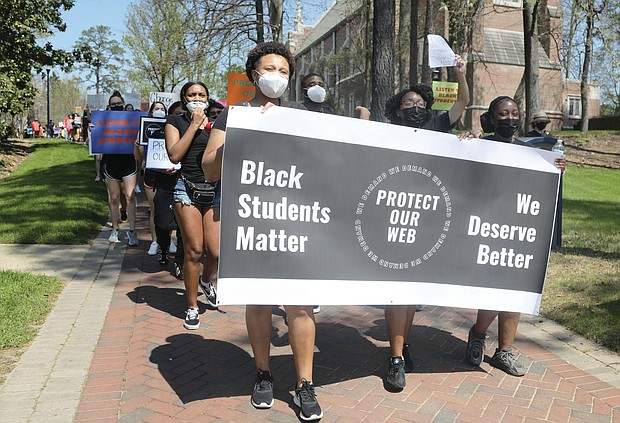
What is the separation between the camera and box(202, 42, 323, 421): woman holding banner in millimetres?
3395

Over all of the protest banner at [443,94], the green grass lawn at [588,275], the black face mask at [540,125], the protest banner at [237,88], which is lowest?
the green grass lawn at [588,275]

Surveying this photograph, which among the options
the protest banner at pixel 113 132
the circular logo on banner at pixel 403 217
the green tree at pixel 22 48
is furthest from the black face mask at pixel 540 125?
the green tree at pixel 22 48

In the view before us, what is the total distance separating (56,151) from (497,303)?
24211 millimetres

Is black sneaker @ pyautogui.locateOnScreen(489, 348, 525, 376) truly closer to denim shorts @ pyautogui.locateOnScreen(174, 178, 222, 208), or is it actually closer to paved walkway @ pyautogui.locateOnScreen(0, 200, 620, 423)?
paved walkway @ pyautogui.locateOnScreen(0, 200, 620, 423)

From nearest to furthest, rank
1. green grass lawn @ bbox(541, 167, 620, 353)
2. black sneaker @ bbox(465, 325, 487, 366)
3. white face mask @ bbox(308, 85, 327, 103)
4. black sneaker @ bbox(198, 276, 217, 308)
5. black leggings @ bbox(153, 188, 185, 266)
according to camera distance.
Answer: black sneaker @ bbox(465, 325, 487, 366) → green grass lawn @ bbox(541, 167, 620, 353) → black sneaker @ bbox(198, 276, 217, 308) → white face mask @ bbox(308, 85, 327, 103) → black leggings @ bbox(153, 188, 185, 266)

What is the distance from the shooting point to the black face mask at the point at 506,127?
4203mm

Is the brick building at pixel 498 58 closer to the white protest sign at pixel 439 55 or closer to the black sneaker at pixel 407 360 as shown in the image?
the white protest sign at pixel 439 55

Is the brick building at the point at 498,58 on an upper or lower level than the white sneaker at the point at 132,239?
upper

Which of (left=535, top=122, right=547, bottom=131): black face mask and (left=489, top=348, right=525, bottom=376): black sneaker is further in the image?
(left=535, top=122, right=547, bottom=131): black face mask

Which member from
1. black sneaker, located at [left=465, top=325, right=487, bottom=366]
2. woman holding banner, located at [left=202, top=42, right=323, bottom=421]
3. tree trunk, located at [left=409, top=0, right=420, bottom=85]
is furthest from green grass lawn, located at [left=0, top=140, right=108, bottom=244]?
tree trunk, located at [left=409, top=0, right=420, bottom=85]

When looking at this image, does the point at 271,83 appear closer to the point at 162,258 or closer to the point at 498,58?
the point at 162,258

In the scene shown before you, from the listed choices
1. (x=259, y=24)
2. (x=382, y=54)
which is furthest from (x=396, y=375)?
(x=259, y=24)

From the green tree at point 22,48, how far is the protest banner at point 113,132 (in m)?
12.5

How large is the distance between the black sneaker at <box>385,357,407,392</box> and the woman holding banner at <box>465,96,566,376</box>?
696 millimetres
